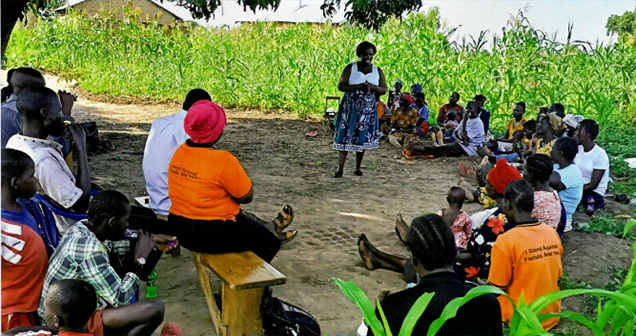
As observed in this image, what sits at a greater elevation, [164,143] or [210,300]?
[164,143]

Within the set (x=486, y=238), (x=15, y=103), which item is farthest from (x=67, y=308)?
(x=15, y=103)

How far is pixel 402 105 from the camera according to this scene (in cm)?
898

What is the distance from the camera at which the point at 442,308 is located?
210cm

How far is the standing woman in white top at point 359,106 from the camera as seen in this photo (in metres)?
6.63

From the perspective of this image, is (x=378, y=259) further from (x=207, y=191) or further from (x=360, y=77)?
(x=360, y=77)

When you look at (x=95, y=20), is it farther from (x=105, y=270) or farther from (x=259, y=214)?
(x=105, y=270)

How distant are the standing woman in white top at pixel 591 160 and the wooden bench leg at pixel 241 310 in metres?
3.71

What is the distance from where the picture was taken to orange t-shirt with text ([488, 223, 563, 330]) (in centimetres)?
305

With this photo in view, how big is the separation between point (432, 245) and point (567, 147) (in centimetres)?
305

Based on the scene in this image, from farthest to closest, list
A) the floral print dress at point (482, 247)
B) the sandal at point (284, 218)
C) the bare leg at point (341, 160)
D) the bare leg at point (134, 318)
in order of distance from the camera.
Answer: the bare leg at point (341, 160)
the sandal at point (284, 218)
the floral print dress at point (482, 247)
the bare leg at point (134, 318)

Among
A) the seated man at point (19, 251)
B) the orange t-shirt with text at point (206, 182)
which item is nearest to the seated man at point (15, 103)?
the orange t-shirt with text at point (206, 182)

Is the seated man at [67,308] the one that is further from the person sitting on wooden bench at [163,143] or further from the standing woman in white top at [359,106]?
the standing woman in white top at [359,106]

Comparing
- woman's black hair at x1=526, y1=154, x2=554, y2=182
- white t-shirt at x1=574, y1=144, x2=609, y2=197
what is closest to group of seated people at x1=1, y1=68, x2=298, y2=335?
woman's black hair at x1=526, y1=154, x2=554, y2=182

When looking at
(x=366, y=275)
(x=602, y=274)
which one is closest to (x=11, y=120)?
(x=366, y=275)
